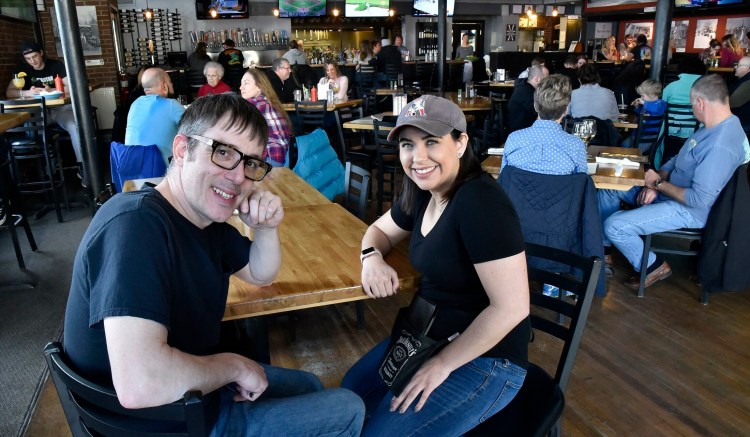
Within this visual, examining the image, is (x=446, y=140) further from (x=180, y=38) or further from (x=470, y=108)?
(x=180, y=38)

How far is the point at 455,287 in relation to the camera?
1.56 metres

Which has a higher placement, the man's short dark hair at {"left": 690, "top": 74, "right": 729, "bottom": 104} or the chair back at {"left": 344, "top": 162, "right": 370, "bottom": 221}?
the man's short dark hair at {"left": 690, "top": 74, "right": 729, "bottom": 104}

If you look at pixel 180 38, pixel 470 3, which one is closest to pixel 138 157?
pixel 180 38

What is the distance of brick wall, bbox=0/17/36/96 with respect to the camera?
22.8 ft

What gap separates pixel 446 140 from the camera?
1606 millimetres

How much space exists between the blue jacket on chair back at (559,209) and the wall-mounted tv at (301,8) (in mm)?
11281

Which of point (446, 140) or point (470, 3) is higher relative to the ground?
point (470, 3)

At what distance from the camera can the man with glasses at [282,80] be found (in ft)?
22.8

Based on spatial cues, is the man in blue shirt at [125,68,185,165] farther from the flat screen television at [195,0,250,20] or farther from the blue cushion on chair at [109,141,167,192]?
the flat screen television at [195,0,250,20]

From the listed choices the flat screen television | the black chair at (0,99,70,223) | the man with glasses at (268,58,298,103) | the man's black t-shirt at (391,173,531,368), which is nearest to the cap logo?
the man's black t-shirt at (391,173,531,368)

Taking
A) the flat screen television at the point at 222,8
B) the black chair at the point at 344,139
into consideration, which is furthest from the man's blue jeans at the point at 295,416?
the flat screen television at the point at 222,8

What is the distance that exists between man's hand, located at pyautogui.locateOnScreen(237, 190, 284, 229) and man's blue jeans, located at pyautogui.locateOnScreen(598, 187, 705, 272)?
266cm

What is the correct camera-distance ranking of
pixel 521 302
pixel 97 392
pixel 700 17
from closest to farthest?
pixel 97 392
pixel 521 302
pixel 700 17

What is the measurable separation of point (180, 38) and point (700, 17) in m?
12.9
